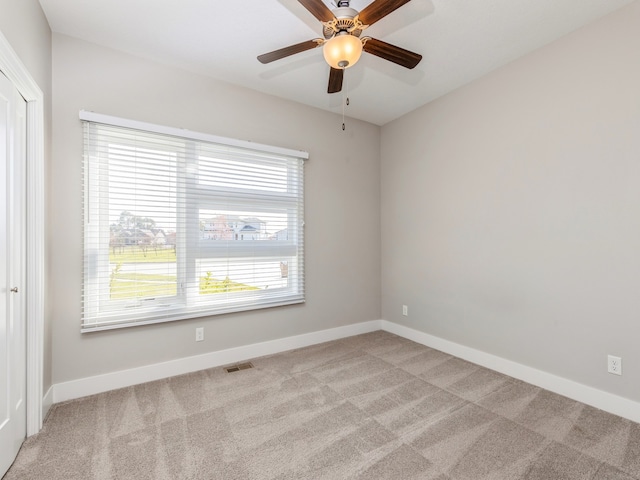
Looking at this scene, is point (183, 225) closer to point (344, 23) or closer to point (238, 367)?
point (238, 367)

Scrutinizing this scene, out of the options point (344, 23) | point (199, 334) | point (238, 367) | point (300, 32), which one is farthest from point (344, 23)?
point (238, 367)

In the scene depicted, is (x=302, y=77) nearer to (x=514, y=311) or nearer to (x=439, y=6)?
(x=439, y=6)

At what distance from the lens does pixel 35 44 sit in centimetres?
188

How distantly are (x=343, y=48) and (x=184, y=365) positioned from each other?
277cm

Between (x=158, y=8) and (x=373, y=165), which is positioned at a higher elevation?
(x=158, y=8)

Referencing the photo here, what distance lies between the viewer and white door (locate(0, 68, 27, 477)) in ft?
5.07

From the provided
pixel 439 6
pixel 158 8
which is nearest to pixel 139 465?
pixel 158 8

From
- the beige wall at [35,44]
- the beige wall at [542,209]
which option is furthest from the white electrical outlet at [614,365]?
the beige wall at [35,44]

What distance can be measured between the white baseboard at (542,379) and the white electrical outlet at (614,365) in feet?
0.53

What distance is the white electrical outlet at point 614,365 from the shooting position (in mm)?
2046

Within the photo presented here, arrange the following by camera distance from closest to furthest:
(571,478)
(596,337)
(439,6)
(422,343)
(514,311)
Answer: (571,478)
(439,6)
(596,337)
(514,311)
(422,343)

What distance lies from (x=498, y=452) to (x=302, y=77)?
10.4 feet

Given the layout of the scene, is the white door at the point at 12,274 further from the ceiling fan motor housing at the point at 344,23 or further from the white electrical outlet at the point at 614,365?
the white electrical outlet at the point at 614,365

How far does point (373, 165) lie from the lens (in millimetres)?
3939
